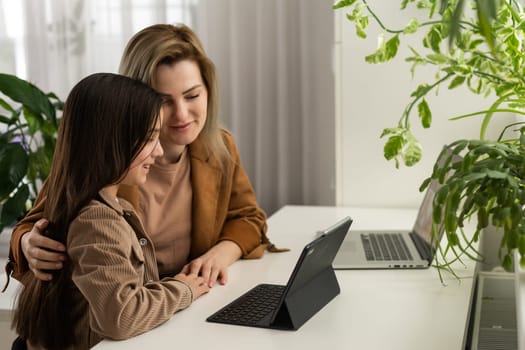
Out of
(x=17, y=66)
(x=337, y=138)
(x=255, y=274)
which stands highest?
(x=17, y=66)

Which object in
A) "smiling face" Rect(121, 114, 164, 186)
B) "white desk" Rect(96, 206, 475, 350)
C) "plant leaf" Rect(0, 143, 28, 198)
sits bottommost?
"white desk" Rect(96, 206, 475, 350)

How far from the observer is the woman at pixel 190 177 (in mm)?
1779

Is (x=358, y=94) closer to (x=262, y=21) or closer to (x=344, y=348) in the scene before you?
(x=262, y=21)

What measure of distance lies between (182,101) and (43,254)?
1.87 feet

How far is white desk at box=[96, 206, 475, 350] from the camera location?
1.25 metres

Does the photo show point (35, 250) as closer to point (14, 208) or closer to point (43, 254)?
point (43, 254)

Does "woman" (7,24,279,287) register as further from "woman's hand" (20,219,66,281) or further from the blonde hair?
"woman's hand" (20,219,66,281)

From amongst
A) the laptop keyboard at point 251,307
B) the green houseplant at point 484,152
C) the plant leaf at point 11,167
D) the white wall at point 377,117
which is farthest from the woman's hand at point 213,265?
the plant leaf at point 11,167

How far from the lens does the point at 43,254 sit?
1.36 metres

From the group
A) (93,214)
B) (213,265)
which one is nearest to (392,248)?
(213,265)

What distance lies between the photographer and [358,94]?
2.46 meters

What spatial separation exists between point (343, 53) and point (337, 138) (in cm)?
27

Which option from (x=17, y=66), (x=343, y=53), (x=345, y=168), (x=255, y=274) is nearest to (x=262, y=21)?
(x=343, y=53)

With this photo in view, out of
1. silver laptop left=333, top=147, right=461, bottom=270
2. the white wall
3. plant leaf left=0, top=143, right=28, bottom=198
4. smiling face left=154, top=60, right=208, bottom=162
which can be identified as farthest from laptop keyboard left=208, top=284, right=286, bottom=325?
plant leaf left=0, top=143, right=28, bottom=198
